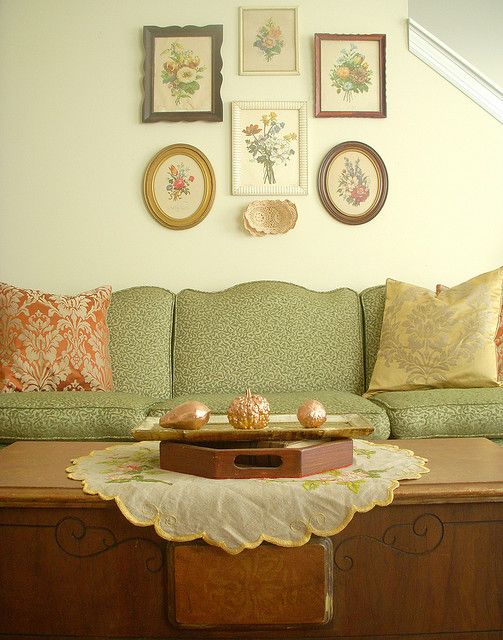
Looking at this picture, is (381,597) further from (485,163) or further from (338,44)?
(338,44)

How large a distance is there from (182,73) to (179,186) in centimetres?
55

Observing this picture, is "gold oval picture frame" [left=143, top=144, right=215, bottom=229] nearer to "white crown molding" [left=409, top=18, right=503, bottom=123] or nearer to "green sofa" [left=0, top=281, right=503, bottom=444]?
"green sofa" [left=0, top=281, right=503, bottom=444]

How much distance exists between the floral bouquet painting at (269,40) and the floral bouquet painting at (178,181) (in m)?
0.68

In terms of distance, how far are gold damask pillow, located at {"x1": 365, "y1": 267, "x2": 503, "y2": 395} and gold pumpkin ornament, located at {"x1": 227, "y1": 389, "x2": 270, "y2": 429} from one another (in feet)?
4.34

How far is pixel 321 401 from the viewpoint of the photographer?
2443 mm

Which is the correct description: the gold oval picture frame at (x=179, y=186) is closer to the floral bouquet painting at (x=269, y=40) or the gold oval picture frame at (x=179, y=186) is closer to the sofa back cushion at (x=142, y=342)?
the sofa back cushion at (x=142, y=342)

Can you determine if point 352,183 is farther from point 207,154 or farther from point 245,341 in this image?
point 245,341

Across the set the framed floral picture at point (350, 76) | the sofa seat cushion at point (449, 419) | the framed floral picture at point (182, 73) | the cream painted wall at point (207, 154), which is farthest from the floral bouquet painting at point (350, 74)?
the sofa seat cushion at point (449, 419)

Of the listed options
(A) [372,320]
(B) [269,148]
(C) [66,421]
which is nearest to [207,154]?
(B) [269,148]

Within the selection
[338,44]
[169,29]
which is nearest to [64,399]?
[169,29]

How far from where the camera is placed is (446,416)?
7.58 feet

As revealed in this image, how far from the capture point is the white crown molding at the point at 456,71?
10.9ft

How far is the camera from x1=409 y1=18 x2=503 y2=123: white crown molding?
3314mm

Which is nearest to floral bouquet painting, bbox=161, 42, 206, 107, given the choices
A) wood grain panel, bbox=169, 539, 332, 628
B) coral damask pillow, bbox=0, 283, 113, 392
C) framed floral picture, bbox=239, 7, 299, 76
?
framed floral picture, bbox=239, 7, 299, 76
